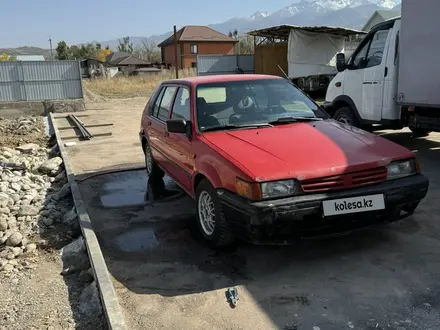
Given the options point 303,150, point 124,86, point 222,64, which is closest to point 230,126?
point 303,150

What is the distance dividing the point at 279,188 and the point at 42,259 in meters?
2.64

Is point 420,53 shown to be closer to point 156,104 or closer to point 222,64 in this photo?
point 156,104

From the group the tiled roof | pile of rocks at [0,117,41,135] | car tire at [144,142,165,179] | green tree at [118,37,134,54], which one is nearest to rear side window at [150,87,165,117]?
car tire at [144,142,165,179]

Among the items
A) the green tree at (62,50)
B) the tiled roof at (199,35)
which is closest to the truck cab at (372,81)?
the tiled roof at (199,35)

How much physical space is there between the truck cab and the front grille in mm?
4209

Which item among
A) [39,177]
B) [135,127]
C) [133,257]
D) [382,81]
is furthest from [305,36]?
[133,257]

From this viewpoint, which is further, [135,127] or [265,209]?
[135,127]

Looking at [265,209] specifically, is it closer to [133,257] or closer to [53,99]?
[133,257]

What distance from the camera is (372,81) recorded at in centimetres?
785

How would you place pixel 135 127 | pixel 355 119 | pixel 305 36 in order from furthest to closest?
pixel 305 36 → pixel 135 127 → pixel 355 119

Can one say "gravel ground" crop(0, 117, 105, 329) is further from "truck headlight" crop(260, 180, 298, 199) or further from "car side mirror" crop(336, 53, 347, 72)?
"car side mirror" crop(336, 53, 347, 72)

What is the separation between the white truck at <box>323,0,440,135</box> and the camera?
655 cm

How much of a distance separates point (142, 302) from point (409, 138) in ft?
25.7

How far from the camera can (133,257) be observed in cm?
436
